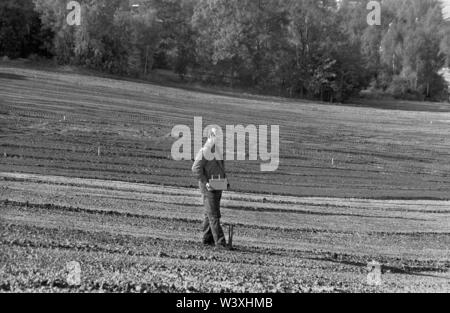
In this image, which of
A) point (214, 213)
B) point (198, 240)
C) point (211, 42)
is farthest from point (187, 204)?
point (211, 42)

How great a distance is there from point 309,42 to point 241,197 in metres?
65.4

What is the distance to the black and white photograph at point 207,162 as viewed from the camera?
12242 mm

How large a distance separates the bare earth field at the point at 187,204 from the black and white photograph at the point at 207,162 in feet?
0.28

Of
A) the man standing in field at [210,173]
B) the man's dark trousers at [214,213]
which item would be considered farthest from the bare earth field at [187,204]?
the man standing in field at [210,173]

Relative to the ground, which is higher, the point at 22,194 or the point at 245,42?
the point at 245,42

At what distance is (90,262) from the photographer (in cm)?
1176

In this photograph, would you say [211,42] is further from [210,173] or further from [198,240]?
[210,173]

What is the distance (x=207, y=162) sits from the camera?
13977 mm

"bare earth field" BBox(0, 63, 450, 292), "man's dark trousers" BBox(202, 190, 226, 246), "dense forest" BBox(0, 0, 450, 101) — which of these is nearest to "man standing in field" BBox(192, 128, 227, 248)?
"man's dark trousers" BBox(202, 190, 226, 246)

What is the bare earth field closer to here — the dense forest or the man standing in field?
the man standing in field

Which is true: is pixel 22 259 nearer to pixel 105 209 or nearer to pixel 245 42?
pixel 105 209

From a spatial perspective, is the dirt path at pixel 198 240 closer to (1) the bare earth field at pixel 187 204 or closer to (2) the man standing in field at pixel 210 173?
(1) the bare earth field at pixel 187 204

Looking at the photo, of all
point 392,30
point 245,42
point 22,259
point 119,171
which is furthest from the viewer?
point 392,30

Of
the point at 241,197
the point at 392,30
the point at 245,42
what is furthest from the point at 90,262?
the point at 392,30
